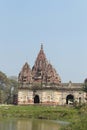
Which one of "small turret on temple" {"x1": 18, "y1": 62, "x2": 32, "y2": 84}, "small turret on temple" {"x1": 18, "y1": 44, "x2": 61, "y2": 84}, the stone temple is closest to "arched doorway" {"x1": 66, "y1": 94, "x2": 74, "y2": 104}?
the stone temple

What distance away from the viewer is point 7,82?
91.6 metres

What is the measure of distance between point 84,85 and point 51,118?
1843 centimetres

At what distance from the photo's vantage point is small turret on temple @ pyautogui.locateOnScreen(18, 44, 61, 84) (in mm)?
80312

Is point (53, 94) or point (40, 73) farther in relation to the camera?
point (40, 73)

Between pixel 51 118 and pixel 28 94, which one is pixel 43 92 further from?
pixel 51 118

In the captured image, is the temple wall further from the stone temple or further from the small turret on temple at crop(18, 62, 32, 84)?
the small turret on temple at crop(18, 62, 32, 84)

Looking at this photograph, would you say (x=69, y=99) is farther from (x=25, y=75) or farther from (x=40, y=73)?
(x=25, y=75)

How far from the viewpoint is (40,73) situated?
8194cm

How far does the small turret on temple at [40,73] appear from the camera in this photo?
8031 cm

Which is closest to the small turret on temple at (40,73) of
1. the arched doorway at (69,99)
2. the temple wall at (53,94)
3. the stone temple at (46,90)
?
the stone temple at (46,90)

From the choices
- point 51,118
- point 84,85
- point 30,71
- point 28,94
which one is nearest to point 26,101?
point 28,94

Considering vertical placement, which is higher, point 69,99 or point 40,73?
point 40,73

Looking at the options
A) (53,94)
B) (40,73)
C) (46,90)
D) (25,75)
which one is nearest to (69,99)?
(53,94)

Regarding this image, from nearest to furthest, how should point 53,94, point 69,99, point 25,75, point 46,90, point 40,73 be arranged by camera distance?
point 53,94, point 46,90, point 25,75, point 69,99, point 40,73
